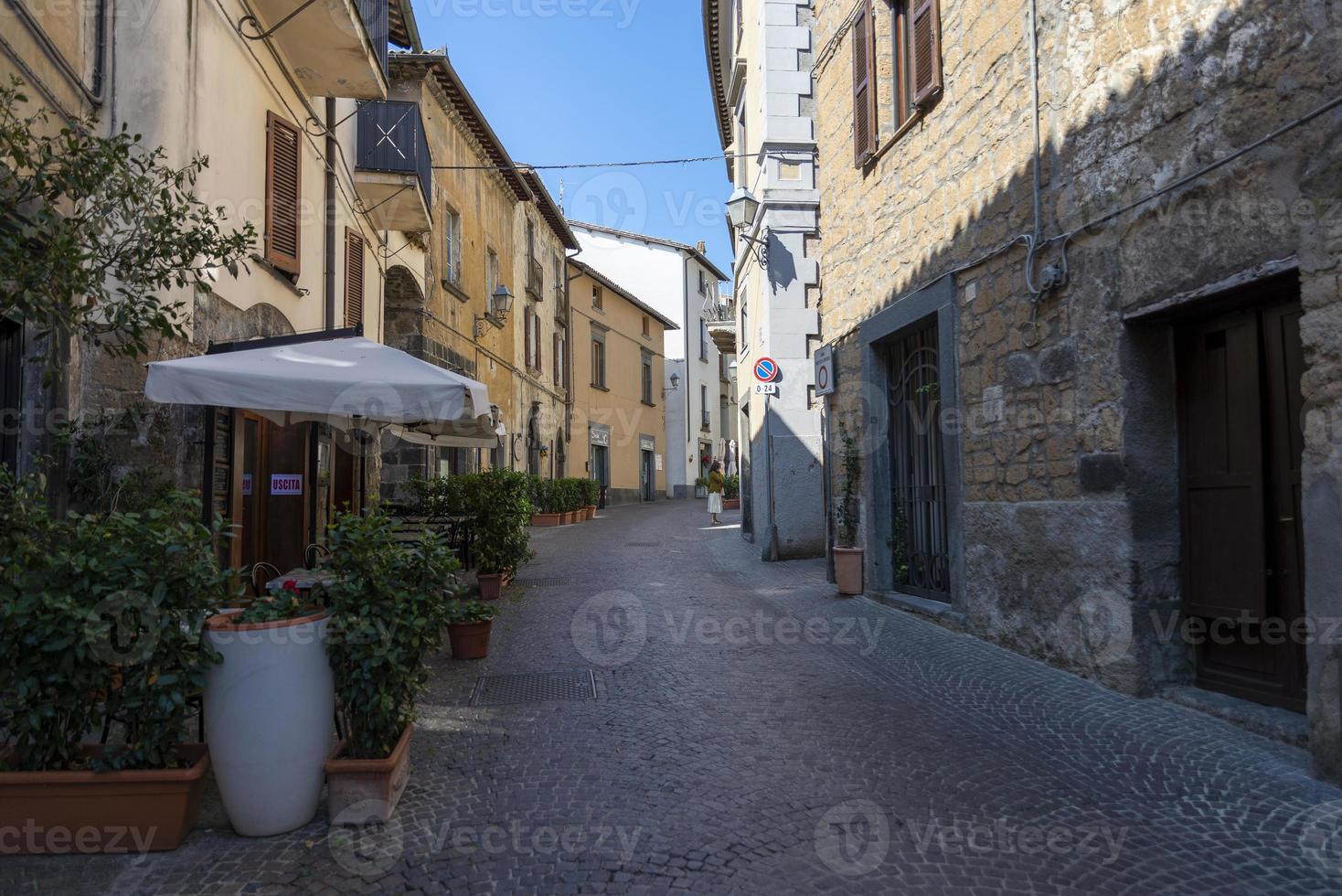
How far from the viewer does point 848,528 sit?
921 cm

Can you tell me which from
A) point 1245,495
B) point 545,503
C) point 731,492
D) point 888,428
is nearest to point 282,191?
point 888,428

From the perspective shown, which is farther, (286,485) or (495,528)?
(286,485)

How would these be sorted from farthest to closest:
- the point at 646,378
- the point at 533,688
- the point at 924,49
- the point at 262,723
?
the point at 646,378 < the point at 924,49 < the point at 533,688 < the point at 262,723

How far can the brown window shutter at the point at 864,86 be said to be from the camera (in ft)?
27.3

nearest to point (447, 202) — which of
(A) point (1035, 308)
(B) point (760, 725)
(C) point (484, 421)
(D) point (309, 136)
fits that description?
(D) point (309, 136)

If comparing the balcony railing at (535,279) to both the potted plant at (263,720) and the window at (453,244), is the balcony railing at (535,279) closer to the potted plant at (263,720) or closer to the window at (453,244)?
the window at (453,244)

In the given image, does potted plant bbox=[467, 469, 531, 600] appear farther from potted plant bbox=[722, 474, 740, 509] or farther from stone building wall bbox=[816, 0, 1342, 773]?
potted plant bbox=[722, 474, 740, 509]

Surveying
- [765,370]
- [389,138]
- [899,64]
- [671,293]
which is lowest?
[765,370]

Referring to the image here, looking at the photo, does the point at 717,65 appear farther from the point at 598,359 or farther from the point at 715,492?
the point at 598,359

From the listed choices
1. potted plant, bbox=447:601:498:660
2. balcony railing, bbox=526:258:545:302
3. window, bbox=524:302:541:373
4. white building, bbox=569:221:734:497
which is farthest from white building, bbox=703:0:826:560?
white building, bbox=569:221:734:497

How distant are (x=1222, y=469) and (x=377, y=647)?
420cm

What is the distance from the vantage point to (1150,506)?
490cm

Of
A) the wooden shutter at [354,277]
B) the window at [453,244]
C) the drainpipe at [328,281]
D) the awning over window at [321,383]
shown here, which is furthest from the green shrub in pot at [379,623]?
the window at [453,244]

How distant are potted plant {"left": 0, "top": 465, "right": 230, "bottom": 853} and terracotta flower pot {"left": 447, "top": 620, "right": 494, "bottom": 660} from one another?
112 inches
